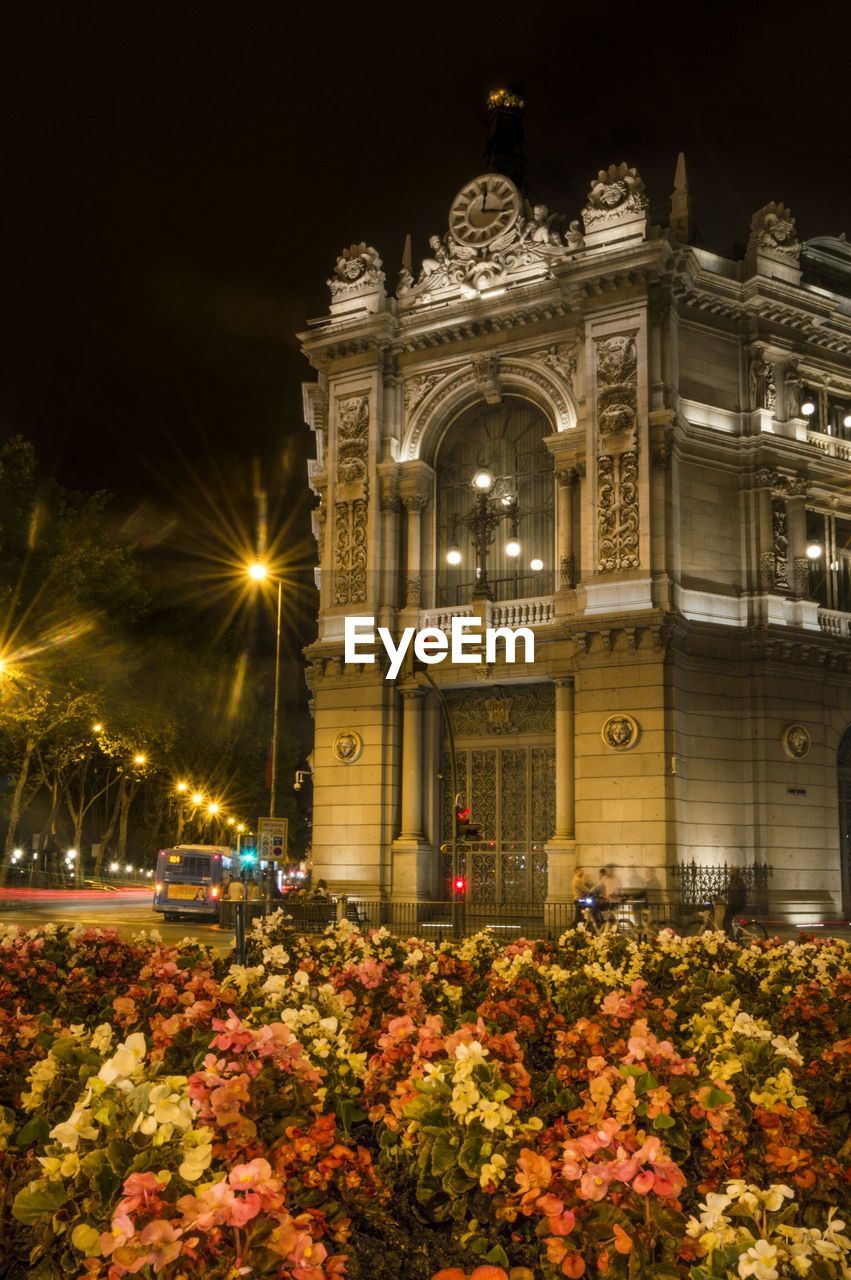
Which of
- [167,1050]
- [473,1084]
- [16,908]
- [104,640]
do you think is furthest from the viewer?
[104,640]

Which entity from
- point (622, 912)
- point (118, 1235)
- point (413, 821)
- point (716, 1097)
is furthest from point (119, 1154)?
point (413, 821)

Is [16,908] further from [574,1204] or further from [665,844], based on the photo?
[574,1204]

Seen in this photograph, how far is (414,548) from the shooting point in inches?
1323

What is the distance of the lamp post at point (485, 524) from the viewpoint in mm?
32125

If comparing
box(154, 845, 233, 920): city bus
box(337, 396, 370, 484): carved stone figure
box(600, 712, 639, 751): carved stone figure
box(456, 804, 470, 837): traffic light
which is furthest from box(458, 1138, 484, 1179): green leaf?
box(154, 845, 233, 920): city bus

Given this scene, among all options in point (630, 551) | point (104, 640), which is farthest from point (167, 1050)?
point (104, 640)

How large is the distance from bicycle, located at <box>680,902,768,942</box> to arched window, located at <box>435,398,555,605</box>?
9952 mm

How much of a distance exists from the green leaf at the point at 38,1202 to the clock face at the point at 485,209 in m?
33.2

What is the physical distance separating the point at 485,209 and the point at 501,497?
8.61 metres

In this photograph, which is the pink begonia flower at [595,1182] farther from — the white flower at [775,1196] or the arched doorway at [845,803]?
the arched doorway at [845,803]

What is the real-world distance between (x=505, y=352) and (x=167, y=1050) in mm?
29382

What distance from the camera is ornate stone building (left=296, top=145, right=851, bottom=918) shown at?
1163 inches

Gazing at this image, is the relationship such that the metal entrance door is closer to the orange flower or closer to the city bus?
the city bus

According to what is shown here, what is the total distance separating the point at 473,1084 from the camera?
15.0ft
